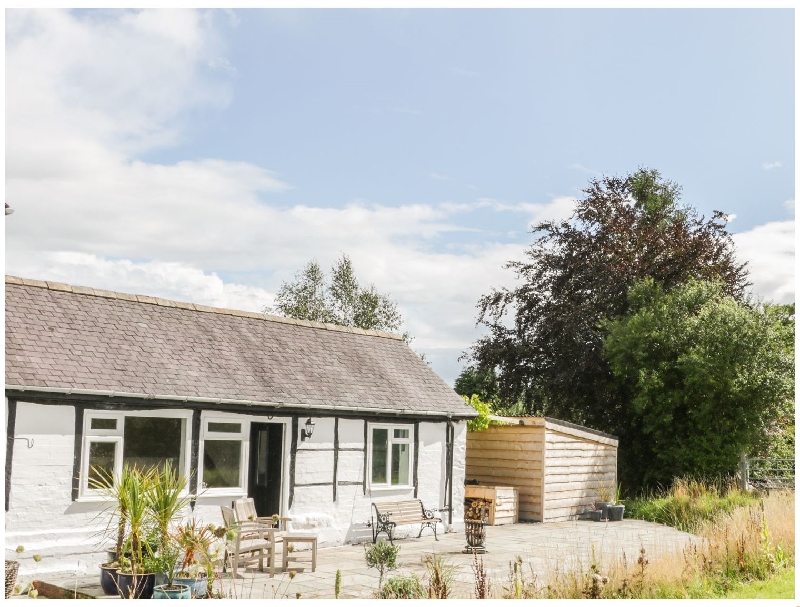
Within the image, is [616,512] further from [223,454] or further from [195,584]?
[195,584]

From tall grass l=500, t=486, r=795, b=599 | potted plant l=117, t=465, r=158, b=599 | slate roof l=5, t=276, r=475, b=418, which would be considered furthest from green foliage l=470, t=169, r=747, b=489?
potted plant l=117, t=465, r=158, b=599

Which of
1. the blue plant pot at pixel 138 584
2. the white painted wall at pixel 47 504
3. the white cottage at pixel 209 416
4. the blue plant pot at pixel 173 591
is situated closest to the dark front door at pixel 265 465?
the white cottage at pixel 209 416

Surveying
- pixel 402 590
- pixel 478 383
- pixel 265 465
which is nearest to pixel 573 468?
pixel 265 465

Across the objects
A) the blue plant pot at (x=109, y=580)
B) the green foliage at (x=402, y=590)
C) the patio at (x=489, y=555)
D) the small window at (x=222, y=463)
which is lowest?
the patio at (x=489, y=555)

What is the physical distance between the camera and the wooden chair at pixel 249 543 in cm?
1101

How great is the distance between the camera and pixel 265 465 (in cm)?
1444

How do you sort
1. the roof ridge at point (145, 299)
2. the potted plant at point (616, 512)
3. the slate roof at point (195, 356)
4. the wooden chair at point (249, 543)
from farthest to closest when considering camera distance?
the potted plant at point (616, 512) → the roof ridge at point (145, 299) → the slate roof at point (195, 356) → the wooden chair at point (249, 543)

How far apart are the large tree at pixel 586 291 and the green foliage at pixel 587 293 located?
0.10 ft

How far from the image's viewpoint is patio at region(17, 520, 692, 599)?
33.1ft

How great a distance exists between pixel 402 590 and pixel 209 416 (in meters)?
5.52

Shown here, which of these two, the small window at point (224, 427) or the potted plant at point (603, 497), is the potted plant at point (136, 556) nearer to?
the small window at point (224, 427)

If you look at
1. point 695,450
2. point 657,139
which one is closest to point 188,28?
point 657,139

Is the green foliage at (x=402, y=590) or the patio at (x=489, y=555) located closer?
the green foliage at (x=402, y=590)

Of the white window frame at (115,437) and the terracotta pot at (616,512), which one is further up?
the white window frame at (115,437)
